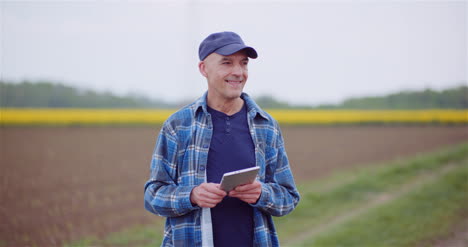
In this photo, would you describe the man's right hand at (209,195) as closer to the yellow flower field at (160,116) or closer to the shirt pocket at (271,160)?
the shirt pocket at (271,160)

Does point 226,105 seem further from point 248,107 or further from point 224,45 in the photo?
point 224,45

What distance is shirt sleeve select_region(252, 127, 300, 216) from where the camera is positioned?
1774mm

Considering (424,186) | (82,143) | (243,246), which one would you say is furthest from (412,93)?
(243,246)

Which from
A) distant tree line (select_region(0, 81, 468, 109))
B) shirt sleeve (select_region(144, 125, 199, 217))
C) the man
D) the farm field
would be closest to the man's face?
the man

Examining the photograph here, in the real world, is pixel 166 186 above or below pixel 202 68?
below

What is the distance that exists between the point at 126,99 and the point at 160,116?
288 centimetres

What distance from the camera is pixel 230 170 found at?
71.4 inches

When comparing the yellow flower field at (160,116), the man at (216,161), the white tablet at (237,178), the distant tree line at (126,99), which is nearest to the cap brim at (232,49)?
the man at (216,161)

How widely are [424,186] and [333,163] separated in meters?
5.19

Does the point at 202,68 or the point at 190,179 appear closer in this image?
the point at 190,179

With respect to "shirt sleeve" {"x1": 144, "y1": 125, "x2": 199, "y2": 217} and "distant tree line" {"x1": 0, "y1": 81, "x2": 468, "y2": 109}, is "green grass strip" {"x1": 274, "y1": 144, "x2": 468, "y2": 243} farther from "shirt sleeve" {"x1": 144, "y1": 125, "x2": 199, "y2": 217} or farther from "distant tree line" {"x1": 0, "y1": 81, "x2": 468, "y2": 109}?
"distant tree line" {"x1": 0, "y1": 81, "x2": 468, "y2": 109}

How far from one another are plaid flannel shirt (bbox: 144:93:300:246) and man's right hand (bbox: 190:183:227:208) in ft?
0.22

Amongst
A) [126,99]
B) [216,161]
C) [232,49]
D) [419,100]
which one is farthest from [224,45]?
[126,99]

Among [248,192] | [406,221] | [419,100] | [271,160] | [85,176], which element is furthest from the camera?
[419,100]
